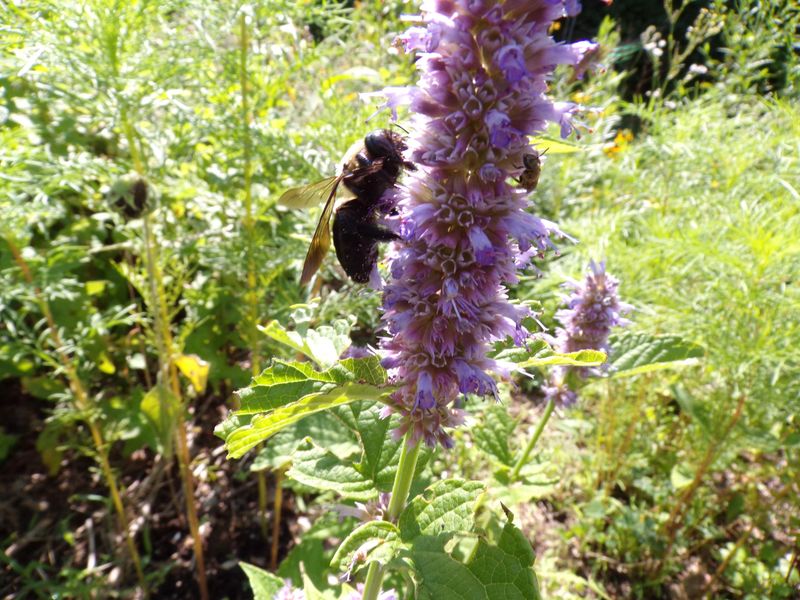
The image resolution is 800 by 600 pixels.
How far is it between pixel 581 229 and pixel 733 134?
1.38 meters

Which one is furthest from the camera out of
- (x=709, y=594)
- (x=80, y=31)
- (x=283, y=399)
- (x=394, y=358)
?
(x=709, y=594)

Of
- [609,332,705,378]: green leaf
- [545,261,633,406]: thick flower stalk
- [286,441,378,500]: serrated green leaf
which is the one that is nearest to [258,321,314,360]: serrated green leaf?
[286,441,378,500]: serrated green leaf

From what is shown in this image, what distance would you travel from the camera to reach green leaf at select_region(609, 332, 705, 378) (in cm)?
197

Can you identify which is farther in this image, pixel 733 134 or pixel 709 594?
pixel 733 134

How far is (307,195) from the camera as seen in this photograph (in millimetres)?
1922

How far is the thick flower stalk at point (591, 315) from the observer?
89.0 inches

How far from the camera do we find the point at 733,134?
3.94m

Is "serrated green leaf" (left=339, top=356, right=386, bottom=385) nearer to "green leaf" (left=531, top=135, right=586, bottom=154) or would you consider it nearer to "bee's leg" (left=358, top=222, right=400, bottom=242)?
"bee's leg" (left=358, top=222, right=400, bottom=242)

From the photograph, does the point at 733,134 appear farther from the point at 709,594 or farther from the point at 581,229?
the point at 709,594

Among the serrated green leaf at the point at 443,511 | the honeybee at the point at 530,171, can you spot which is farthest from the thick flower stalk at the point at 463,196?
the serrated green leaf at the point at 443,511

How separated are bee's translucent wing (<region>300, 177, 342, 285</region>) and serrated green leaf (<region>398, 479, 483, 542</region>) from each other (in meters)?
0.72

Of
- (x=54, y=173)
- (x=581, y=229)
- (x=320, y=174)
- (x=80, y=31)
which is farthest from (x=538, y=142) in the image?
(x=581, y=229)

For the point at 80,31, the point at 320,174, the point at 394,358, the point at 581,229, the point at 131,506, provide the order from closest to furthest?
the point at 394,358, the point at 80,31, the point at 320,174, the point at 131,506, the point at 581,229

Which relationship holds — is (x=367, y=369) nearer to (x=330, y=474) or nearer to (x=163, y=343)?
(x=330, y=474)
